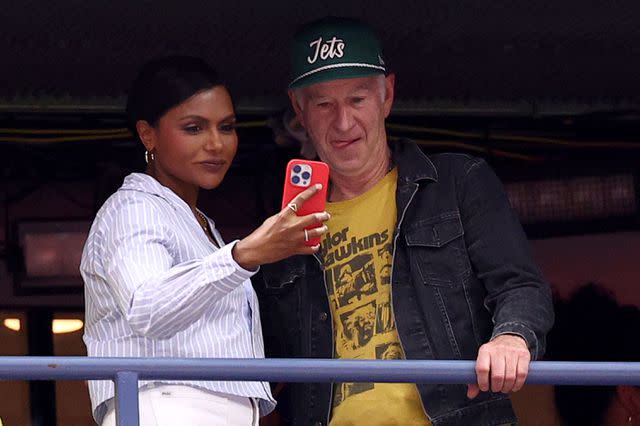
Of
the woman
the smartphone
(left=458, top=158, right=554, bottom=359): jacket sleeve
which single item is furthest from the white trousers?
(left=458, top=158, right=554, bottom=359): jacket sleeve

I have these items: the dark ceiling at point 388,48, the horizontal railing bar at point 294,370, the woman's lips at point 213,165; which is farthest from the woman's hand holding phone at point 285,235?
the dark ceiling at point 388,48

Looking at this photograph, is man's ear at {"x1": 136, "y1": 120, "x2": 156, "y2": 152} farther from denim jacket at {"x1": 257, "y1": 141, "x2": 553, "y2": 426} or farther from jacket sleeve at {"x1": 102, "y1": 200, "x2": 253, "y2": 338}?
denim jacket at {"x1": 257, "y1": 141, "x2": 553, "y2": 426}

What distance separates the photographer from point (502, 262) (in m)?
3.86

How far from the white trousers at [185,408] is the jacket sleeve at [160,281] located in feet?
0.75

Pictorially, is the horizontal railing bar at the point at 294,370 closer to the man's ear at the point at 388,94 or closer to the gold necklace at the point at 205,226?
the gold necklace at the point at 205,226

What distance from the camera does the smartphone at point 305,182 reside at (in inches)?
132

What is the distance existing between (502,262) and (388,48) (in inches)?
78.2

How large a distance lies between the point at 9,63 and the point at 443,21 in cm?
165

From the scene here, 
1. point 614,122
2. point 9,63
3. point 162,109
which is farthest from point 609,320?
point 162,109

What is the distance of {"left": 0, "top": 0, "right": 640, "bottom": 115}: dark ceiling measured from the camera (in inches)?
205

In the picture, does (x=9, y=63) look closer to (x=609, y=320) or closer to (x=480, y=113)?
(x=480, y=113)

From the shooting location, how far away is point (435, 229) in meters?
4.02

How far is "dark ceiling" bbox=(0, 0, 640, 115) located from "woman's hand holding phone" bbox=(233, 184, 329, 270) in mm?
1905

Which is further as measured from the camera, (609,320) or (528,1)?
(609,320)
